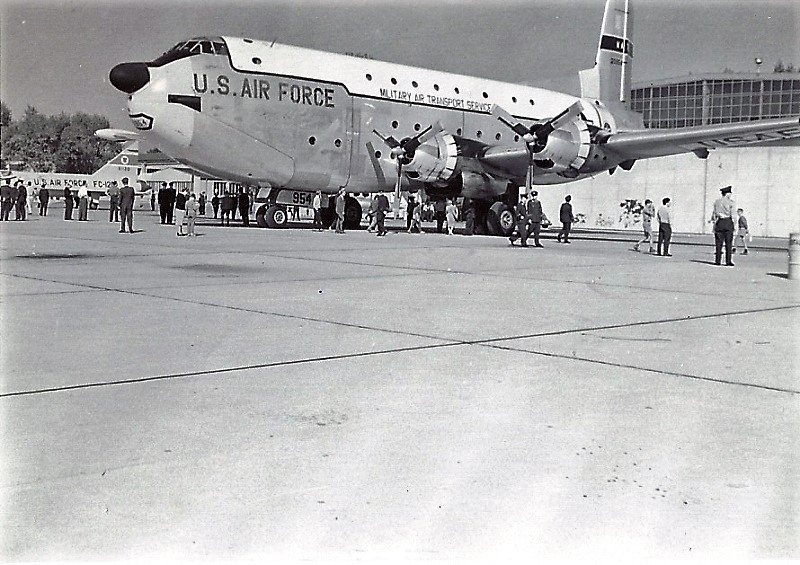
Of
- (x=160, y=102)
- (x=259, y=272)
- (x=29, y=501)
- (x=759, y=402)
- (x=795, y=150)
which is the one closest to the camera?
(x=29, y=501)

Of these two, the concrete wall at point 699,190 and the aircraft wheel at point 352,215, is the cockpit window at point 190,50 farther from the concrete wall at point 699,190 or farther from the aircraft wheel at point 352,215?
the concrete wall at point 699,190

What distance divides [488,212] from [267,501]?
25.3 metres

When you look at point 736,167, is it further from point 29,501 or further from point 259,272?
point 29,501

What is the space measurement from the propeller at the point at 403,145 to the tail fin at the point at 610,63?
26.5 feet

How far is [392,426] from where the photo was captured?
15.9 ft

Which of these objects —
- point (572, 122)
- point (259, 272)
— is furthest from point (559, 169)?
point (259, 272)

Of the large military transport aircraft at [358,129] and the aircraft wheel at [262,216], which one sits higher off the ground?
the large military transport aircraft at [358,129]

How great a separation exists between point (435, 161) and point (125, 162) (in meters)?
65.8

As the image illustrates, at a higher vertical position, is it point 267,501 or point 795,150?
point 795,150

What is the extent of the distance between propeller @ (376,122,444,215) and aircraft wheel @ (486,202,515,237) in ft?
10.2

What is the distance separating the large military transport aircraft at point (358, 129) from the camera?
23734 mm

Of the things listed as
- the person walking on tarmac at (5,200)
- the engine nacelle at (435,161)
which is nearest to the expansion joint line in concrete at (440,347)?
the engine nacelle at (435,161)

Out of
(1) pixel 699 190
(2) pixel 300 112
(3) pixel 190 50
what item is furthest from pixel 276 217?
(1) pixel 699 190

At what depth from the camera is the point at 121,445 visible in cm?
439
